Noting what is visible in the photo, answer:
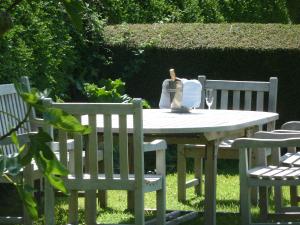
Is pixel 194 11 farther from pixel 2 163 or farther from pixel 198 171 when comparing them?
pixel 2 163

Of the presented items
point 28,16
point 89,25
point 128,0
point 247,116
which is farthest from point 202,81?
point 128,0

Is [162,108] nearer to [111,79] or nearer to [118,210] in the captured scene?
[118,210]

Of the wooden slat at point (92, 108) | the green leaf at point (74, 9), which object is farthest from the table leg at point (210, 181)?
the green leaf at point (74, 9)

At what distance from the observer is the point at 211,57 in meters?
8.59

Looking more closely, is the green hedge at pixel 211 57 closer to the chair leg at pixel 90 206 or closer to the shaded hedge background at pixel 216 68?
the shaded hedge background at pixel 216 68

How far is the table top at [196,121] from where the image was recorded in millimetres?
4906

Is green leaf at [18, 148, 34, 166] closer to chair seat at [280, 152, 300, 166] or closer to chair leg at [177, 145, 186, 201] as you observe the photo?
chair seat at [280, 152, 300, 166]

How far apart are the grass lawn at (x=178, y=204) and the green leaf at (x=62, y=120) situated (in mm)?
4880

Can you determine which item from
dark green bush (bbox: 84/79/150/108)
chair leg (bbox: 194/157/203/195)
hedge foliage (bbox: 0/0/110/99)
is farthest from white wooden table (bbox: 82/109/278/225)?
dark green bush (bbox: 84/79/150/108)

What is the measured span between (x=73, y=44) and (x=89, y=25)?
1.48 feet

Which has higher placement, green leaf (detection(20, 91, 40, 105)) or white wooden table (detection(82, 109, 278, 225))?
green leaf (detection(20, 91, 40, 105))

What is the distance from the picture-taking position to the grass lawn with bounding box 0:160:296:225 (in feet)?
19.4

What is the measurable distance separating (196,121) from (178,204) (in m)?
1.49

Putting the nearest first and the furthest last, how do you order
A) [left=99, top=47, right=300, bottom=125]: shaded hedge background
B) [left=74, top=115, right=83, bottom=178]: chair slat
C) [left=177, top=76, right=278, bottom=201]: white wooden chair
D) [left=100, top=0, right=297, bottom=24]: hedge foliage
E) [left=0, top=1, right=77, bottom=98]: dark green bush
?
[left=74, top=115, right=83, bottom=178]: chair slat → [left=177, top=76, right=278, bottom=201]: white wooden chair → [left=0, top=1, right=77, bottom=98]: dark green bush → [left=99, top=47, right=300, bottom=125]: shaded hedge background → [left=100, top=0, right=297, bottom=24]: hedge foliage
